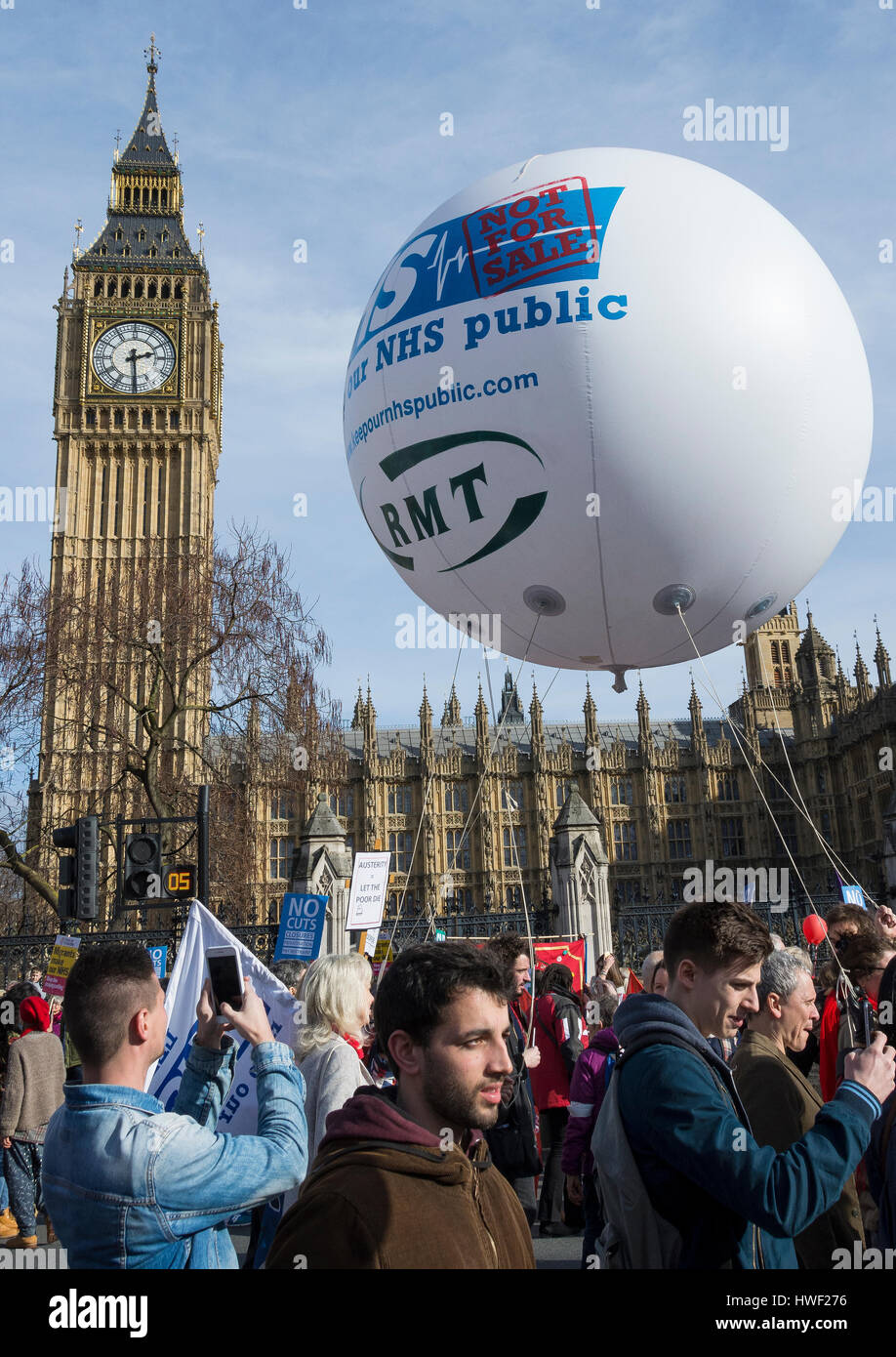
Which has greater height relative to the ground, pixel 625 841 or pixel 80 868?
pixel 625 841

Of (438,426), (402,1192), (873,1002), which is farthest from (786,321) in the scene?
(402,1192)

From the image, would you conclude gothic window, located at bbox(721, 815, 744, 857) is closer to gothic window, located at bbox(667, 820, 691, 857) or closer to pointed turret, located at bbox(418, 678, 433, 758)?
gothic window, located at bbox(667, 820, 691, 857)

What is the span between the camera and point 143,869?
30.1 ft

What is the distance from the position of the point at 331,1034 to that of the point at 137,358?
1879 inches

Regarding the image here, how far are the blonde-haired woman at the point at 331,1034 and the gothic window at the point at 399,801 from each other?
140 ft

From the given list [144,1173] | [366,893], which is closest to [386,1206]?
[144,1173]

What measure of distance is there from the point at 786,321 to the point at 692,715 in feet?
146

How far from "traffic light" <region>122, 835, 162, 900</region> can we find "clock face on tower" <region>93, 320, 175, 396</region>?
41.4m

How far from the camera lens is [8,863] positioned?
50.9ft

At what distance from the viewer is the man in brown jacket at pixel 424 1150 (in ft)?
5.30

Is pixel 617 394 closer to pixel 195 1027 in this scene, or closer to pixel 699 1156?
pixel 699 1156

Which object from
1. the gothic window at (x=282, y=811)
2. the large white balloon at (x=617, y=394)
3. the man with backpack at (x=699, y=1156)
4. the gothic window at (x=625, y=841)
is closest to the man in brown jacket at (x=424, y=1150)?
the man with backpack at (x=699, y=1156)
